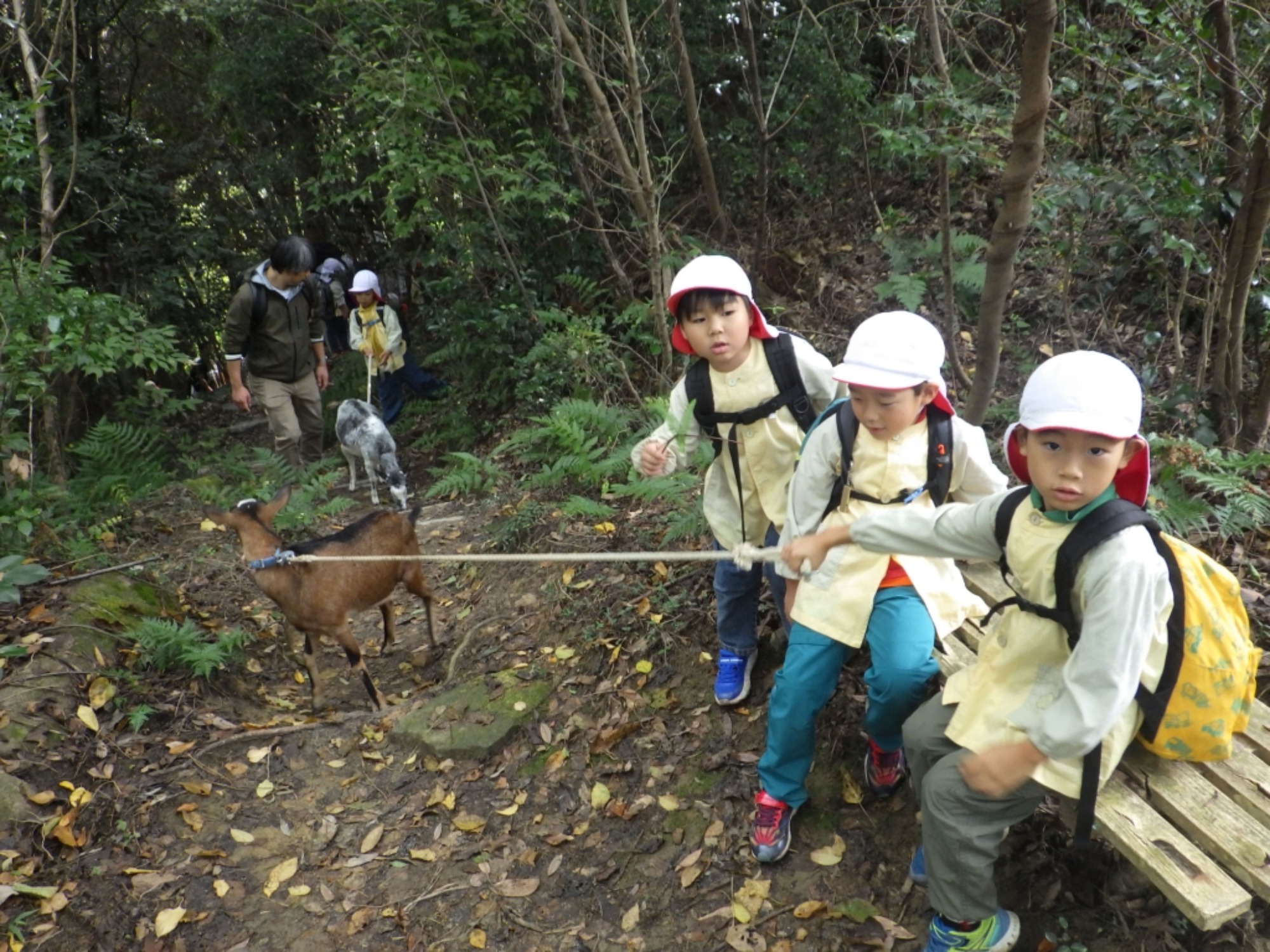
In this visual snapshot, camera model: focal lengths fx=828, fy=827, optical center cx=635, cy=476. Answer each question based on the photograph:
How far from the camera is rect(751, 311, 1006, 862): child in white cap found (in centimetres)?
292

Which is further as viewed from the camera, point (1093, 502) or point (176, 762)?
point (176, 762)

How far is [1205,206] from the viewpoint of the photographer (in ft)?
15.3

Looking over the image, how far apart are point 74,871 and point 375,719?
1563 millimetres

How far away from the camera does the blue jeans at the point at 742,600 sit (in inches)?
151

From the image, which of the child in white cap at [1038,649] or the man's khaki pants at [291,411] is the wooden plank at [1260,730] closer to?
the child in white cap at [1038,649]

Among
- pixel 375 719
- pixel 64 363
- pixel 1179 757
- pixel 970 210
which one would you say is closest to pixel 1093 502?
pixel 1179 757

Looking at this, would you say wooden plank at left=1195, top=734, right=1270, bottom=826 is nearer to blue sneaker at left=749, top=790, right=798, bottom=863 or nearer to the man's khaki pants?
blue sneaker at left=749, top=790, right=798, bottom=863

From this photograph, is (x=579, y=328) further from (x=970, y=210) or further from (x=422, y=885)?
(x=422, y=885)

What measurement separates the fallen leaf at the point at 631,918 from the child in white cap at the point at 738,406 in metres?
1.39

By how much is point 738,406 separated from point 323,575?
9.21 feet

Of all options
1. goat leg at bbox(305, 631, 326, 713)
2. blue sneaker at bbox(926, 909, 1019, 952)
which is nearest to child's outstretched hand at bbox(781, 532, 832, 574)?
blue sneaker at bbox(926, 909, 1019, 952)

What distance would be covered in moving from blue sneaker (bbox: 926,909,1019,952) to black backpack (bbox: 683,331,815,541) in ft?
6.34

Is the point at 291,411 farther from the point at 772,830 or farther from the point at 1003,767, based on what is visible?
the point at 1003,767

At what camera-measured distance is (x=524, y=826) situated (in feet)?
13.0
